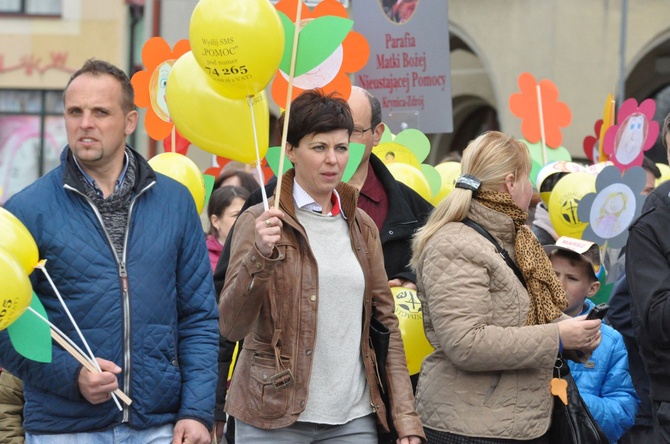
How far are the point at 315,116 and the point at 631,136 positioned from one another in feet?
12.4

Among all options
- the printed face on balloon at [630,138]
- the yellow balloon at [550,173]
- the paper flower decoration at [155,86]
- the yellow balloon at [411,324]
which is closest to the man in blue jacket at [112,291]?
the yellow balloon at [411,324]

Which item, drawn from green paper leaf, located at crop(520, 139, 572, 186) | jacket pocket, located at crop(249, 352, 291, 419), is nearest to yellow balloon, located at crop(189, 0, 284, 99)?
jacket pocket, located at crop(249, 352, 291, 419)

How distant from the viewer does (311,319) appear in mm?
4113

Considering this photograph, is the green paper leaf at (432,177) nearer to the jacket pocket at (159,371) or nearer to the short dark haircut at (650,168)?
the short dark haircut at (650,168)

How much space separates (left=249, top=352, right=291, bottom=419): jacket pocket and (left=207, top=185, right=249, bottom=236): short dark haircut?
107 inches

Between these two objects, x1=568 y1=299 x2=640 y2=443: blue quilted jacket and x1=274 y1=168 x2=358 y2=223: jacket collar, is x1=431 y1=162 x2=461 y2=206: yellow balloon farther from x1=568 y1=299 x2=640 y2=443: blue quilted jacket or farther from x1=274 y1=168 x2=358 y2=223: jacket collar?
x1=274 y1=168 x2=358 y2=223: jacket collar

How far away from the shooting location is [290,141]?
14.2ft

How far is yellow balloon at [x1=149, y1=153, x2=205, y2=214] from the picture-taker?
20.8 feet

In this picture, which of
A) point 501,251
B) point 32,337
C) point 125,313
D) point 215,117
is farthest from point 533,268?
point 32,337

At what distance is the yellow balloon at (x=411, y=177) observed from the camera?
634 cm

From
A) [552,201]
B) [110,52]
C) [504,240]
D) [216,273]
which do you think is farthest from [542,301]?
[110,52]

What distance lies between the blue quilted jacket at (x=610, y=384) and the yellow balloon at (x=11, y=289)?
102 inches

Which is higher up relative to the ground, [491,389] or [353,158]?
[353,158]

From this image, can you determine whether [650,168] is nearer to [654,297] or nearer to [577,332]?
[654,297]
